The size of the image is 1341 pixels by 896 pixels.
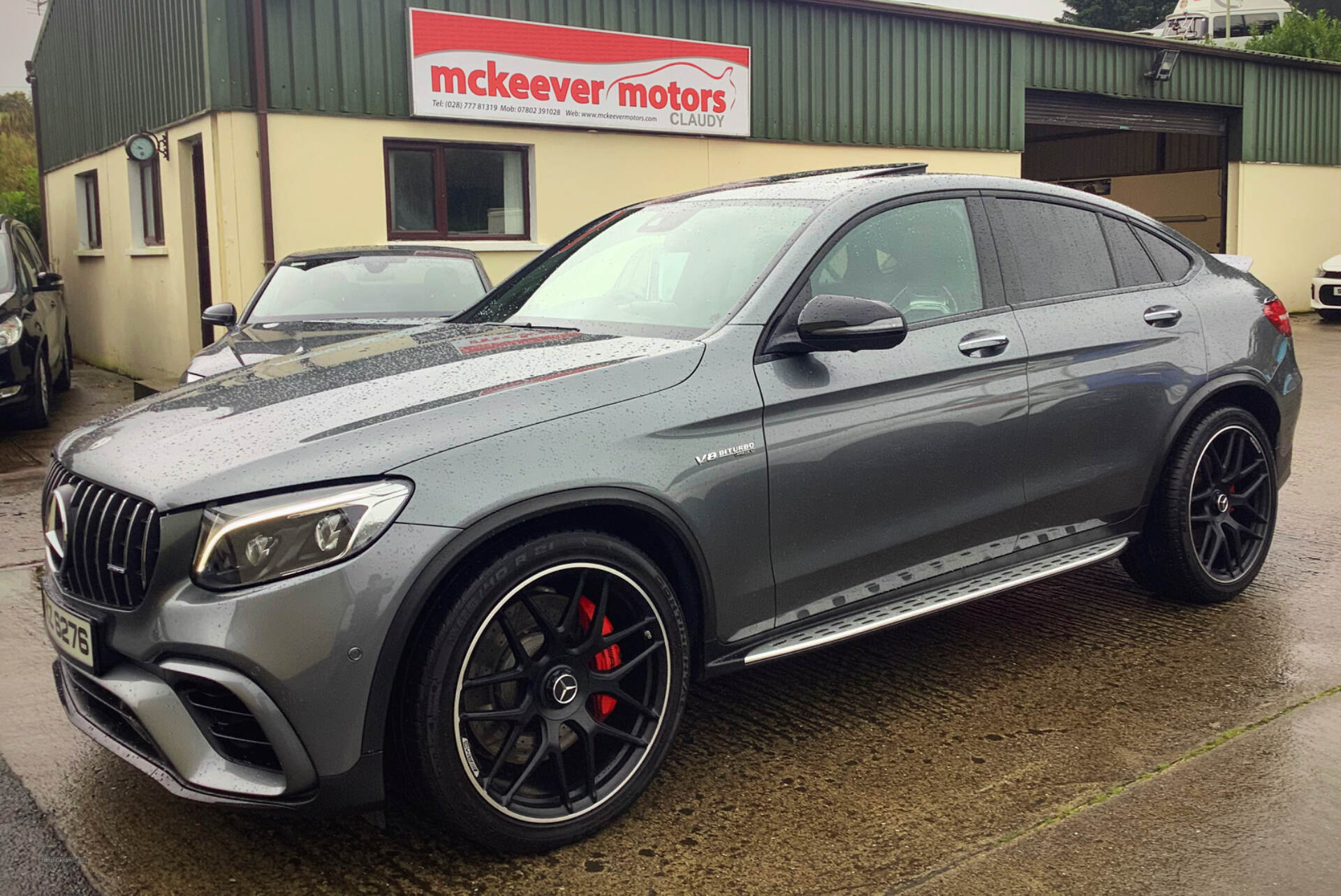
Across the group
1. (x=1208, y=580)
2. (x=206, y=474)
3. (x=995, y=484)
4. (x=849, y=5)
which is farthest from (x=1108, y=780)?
(x=849, y=5)

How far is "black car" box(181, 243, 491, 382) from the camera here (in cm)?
765

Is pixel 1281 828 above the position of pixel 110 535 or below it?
below

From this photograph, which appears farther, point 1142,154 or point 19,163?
point 19,163

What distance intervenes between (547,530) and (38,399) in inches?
349

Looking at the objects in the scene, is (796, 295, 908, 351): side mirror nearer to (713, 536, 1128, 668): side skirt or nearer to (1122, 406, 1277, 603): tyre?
(713, 536, 1128, 668): side skirt

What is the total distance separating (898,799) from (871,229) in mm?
1753

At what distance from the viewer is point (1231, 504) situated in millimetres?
4930

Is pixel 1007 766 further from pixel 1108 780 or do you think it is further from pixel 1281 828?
pixel 1281 828

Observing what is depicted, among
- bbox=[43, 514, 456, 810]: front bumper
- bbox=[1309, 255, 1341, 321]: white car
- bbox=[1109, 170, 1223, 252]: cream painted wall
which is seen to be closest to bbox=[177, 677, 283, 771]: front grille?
bbox=[43, 514, 456, 810]: front bumper

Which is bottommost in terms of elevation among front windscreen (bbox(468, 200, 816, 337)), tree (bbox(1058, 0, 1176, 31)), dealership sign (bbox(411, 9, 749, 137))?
front windscreen (bbox(468, 200, 816, 337))

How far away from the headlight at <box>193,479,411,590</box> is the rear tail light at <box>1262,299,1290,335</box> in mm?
3979

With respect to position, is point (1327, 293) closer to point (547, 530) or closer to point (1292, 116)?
point (1292, 116)

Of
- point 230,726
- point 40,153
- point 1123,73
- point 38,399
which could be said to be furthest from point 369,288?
point 40,153

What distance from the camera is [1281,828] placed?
10.2ft
